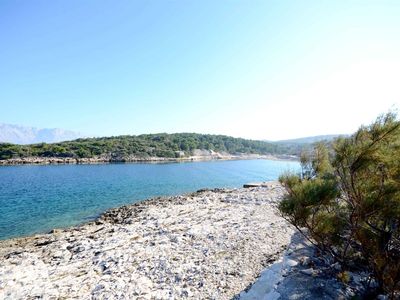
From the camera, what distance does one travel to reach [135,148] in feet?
403

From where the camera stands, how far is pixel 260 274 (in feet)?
30.5

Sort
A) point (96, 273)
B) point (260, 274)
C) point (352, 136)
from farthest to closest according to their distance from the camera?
point (96, 273) → point (260, 274) → point (352, 136)

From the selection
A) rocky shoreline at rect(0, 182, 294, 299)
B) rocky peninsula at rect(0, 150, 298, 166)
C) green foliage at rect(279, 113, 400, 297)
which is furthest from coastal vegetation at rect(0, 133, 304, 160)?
green foliage at rect(279, 113, 400, 297)

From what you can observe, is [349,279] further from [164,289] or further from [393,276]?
[164,289]

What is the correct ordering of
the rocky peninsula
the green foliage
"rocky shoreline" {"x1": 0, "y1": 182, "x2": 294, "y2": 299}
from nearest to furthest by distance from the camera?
the green foliage, "rocky shoreline" {"x1": 0, "y1": 182, "x2": 294, "y2": 299}, the rocky peninsula

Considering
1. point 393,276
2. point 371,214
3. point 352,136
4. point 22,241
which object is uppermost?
point 352,136

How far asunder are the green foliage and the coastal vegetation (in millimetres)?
108192

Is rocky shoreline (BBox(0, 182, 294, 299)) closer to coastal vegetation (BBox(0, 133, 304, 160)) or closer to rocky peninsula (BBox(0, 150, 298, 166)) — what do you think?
rocky peninsula (BBox(0, 150, 298, 166))

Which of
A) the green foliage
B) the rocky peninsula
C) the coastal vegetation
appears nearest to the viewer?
the green foliage

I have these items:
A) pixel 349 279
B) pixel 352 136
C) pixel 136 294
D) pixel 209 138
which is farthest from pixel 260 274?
pixel 209 138

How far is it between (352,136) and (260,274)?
608 cm

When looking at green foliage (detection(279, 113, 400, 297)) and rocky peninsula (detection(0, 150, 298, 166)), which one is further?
rocky peninsula (detection(0, 150, 298, 166))

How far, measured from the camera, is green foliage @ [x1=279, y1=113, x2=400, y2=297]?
5.15 meters

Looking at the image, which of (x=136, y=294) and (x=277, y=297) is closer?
(x=277, y=297)
